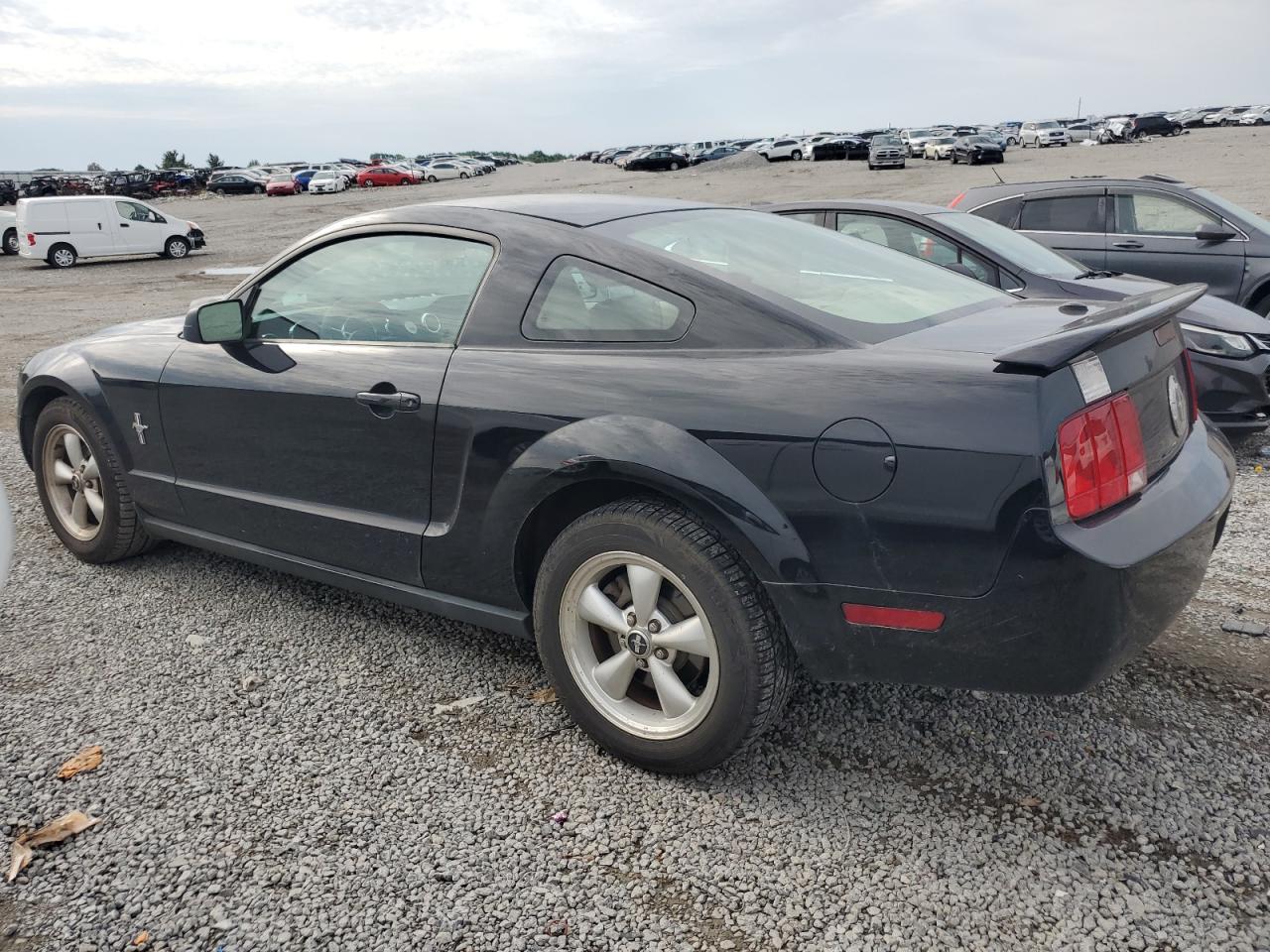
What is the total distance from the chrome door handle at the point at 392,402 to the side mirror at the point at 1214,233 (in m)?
7.46

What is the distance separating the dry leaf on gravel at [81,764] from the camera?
303 cm

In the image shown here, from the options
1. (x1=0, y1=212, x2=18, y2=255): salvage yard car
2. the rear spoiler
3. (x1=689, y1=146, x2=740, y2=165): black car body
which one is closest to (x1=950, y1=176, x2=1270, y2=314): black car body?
the rear spoiler

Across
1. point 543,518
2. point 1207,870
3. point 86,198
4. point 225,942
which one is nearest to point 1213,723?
point 1207,870

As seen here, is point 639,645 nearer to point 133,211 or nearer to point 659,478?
point 659,478

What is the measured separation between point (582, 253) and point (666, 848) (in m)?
1.69

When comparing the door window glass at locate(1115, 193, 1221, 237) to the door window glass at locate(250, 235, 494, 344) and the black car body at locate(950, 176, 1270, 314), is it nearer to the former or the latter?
the black car body at locate(950, 176, 1270, 314)

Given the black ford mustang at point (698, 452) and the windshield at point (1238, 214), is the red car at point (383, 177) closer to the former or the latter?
the windshield at point (1238, 214)

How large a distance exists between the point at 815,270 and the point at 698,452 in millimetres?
946

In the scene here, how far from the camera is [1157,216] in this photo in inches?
341

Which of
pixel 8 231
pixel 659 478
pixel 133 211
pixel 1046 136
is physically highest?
pixel 1046 136

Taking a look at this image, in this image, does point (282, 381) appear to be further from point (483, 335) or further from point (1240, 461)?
point (1240, 461)

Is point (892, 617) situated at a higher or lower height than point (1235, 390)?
higher

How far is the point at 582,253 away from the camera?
3104mm

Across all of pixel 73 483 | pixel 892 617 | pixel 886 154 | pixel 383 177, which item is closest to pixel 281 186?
pixel 383 177
